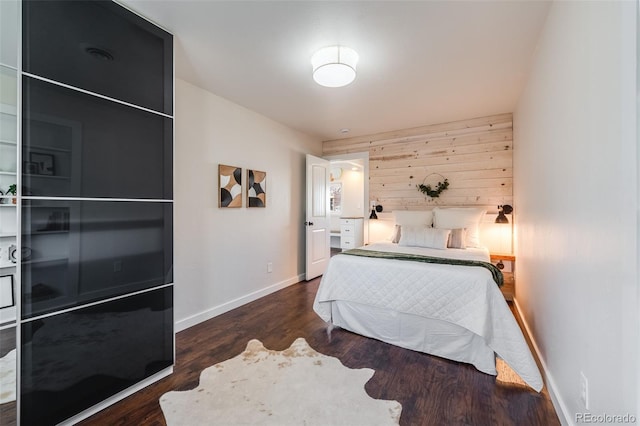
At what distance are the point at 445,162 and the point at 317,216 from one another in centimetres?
213

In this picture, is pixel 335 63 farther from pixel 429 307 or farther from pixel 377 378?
pixel 377 378

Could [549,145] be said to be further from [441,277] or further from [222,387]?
[222,387]

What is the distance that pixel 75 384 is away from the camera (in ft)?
5.00

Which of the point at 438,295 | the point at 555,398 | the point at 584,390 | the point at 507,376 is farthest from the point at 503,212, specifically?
the point at 584,390

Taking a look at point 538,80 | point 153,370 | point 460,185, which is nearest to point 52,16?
point 153,370

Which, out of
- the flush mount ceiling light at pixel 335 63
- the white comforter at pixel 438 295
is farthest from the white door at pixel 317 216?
the flush mount ceiling light at pixel 335 63

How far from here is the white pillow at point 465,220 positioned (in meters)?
3.54

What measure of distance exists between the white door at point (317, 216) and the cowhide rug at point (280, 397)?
7.77 ft

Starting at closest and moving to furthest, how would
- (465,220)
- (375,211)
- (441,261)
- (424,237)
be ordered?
1. (441,261)
2. (424,237)
3. (465,220)
4. (375,211)

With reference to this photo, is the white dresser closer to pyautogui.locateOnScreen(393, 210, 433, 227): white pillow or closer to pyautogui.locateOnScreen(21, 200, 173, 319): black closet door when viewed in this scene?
pyautogui.locateOnScreen(393, 210, 433, 227): white pillow

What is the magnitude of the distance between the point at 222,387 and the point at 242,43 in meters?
2.48

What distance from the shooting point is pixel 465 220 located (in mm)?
3602

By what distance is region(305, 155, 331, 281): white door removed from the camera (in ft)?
14.5

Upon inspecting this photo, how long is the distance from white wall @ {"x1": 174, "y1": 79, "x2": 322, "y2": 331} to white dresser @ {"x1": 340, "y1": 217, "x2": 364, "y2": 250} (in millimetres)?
2050
